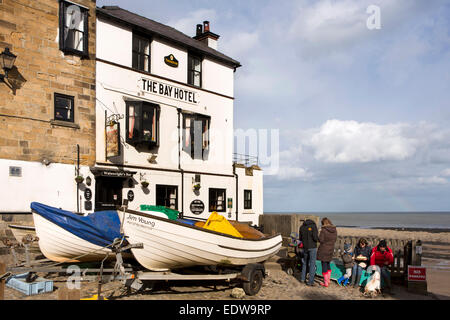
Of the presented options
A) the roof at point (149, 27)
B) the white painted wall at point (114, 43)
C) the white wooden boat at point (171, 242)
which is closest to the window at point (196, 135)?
the roof at point (149, 27)

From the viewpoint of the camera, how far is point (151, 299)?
886 centimetres

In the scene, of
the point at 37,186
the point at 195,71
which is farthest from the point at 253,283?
the point at 195,71

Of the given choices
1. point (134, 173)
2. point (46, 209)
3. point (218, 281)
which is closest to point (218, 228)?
point (218, 281)

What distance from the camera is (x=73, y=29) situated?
15375 mm

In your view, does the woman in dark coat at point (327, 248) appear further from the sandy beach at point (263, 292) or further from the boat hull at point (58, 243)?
the boat hull at point (58, 243)

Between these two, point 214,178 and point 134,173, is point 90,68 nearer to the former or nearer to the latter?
point 134,173

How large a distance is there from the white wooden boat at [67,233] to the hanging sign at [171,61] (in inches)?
445

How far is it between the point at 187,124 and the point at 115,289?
11.7 m

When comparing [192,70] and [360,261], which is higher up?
[192,70]

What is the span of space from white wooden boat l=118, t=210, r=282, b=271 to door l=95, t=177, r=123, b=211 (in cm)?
706

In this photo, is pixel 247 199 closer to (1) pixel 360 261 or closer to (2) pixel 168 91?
(2) pixel 168 91

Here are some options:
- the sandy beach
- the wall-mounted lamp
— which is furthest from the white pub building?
the sandy beach

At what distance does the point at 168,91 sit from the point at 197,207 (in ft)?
21.3

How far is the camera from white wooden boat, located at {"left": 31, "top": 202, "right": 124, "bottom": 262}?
31.3 feet
